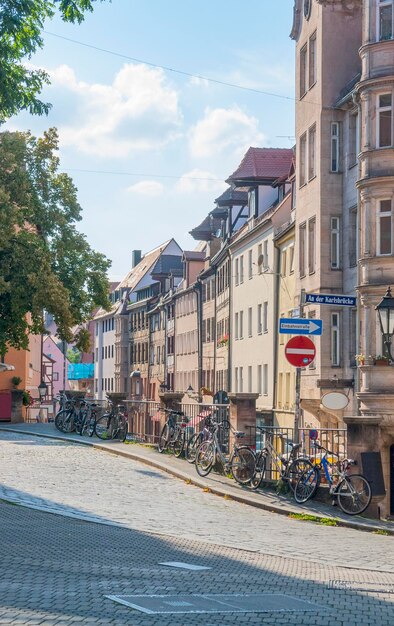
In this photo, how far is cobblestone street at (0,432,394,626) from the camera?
364 inches

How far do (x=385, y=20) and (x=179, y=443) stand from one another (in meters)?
14.4

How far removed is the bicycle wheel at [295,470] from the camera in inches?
766

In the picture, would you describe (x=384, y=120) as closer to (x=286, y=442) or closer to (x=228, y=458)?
(x=228, y=458)

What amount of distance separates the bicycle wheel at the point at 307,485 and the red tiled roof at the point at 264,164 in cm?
3902

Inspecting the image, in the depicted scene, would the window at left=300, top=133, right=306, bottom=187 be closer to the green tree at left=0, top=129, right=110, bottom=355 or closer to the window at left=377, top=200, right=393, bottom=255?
the window at left=377, top=200, right=393, bottom=255

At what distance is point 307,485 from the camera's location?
19328 millimetres

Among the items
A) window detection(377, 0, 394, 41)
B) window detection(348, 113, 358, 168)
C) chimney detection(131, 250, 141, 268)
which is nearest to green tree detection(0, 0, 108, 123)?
window detection(377, 0, 394, 41)

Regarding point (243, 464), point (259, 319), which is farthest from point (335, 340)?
point (259, 319)

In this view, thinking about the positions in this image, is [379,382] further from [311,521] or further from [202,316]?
[202,316]

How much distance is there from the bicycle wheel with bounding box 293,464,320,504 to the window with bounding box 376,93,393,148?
15.8m

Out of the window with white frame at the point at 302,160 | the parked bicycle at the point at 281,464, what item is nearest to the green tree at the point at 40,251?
the window with white frame at the point at 302,160

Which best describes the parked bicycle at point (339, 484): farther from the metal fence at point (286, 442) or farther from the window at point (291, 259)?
the window at point (291, 259)

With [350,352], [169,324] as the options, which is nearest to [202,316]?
[169,324]

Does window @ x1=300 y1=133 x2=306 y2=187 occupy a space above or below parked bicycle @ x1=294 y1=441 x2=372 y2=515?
above
